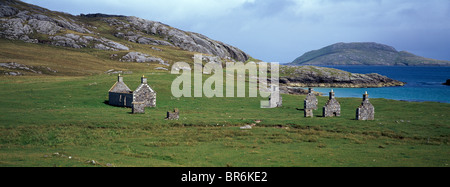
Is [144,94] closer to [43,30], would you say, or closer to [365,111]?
[365,111]

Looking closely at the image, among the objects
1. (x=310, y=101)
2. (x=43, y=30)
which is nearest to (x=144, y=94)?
(x=310, y=101)

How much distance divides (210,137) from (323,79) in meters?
146

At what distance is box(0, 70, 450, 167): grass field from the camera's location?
26.4 metres

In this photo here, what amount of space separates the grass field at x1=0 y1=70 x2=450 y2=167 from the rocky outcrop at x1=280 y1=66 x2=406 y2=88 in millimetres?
108564

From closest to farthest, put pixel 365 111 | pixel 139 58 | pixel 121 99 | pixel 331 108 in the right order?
pixel 365 111 < pixel 331 108 < pixel 121 99 < pixel 139 58

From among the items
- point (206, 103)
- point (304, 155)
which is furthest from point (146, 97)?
point (304, 155)

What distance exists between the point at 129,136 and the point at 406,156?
82.8 ft

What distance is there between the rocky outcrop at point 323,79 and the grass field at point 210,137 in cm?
10856

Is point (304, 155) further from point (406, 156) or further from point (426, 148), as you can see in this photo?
point (426, 148)

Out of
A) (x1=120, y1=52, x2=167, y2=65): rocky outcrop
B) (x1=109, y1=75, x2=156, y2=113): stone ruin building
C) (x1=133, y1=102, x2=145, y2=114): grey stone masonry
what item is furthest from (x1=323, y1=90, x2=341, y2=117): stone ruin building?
(x1=120, y1=52, x2=167, y2=65): rocky outcrop

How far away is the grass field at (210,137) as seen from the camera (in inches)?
1038

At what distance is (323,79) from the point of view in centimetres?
17288

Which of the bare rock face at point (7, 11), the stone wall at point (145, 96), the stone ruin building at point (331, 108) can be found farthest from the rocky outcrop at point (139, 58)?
the stone ruin building at point (331, 108)

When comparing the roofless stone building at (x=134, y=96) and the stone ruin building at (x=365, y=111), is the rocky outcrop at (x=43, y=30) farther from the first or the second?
the stone ruin building at (x=365, y=111)
